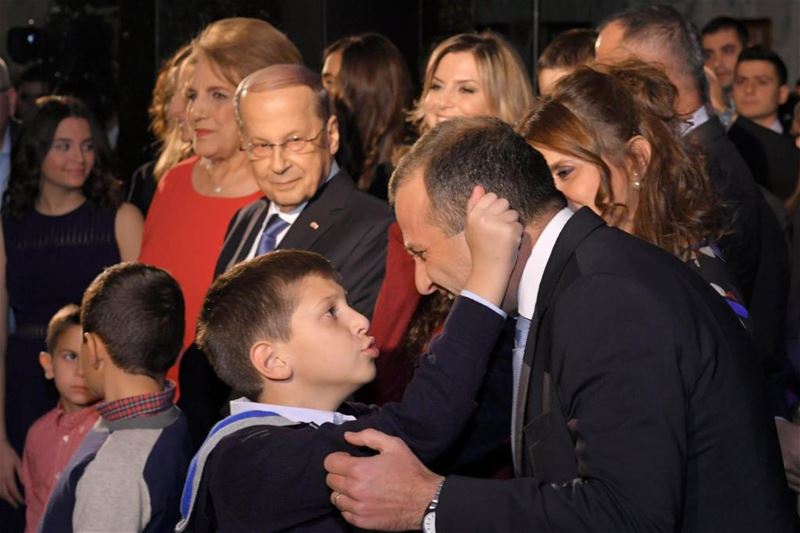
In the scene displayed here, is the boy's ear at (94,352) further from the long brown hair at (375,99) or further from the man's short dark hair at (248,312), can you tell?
the long brown hair at (375,99)

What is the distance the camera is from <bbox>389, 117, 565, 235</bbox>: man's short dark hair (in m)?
2.51

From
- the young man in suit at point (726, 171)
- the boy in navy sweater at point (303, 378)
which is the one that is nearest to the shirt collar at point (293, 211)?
the young man in suit at point (726, 171)

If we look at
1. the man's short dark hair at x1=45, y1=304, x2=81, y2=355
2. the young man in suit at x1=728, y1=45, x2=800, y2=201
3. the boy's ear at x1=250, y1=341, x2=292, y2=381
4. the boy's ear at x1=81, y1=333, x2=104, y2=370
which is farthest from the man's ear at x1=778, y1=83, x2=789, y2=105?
the boy's ear at x1=250, y1=341, x2=292, y2=381

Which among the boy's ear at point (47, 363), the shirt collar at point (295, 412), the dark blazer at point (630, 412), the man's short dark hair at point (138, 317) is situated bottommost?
the boy's ear at point (47, 363)

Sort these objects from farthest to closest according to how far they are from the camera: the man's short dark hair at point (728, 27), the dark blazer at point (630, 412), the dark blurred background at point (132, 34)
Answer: the man's short dark hair at point (728, 27), the dark blurred background at point (132, 34), the dark blazer at point (630, 412)

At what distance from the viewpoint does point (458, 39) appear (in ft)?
15.4

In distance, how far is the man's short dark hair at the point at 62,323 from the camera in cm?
459

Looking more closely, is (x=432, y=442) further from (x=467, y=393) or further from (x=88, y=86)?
(x=88, y=86)

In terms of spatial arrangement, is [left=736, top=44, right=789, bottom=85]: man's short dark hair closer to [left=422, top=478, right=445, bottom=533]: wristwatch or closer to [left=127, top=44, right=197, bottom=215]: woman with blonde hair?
[left=127, top=44, right=197, bottom=215]: woman with blonde hair

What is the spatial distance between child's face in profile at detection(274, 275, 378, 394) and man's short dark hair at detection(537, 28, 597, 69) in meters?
2.26

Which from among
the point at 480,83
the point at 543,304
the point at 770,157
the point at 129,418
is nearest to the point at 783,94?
the point at 770,157

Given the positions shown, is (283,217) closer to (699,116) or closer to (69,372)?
(69,372)

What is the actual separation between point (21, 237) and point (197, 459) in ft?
8.86

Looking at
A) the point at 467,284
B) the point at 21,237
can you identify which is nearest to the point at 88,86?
the point at 21,237
